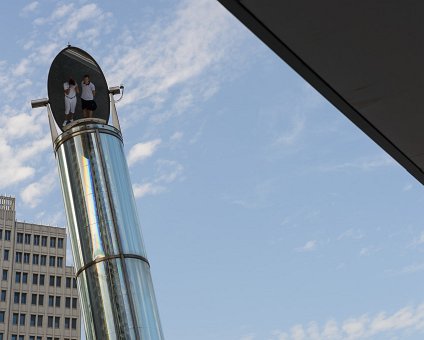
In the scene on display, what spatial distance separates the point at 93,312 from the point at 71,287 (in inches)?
2713

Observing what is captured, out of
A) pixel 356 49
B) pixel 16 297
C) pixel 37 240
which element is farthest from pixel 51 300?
pixel 356 49

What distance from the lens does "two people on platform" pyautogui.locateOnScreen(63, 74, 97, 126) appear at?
20703 mm

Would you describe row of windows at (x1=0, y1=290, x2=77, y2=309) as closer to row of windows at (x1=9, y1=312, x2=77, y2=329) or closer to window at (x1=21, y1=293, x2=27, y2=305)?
window at (x1=21, y1=293, x2=27, y2=305)

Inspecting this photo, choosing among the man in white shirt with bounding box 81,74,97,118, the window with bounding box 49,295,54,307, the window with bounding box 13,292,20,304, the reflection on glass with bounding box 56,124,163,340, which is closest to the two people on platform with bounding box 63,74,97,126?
the man in white shirt with bounding box 81,74,97,118

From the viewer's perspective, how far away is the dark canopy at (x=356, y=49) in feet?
8.74

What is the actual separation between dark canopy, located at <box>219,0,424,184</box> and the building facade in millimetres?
78820

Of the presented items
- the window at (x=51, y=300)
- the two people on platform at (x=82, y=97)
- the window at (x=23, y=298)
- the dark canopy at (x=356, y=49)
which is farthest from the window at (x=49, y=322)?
the dark canopy at (x=356, y=49)

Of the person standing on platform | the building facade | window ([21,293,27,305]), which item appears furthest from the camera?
window ([21,293,27,305])

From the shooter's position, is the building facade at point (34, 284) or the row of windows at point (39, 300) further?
the row of windows at point (39, 300)

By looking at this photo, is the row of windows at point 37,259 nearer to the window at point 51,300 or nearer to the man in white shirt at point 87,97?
the window at point 51,300

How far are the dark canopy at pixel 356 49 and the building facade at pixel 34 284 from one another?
78.8 meters

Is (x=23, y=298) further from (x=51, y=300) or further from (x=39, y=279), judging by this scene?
(x=51, y=300)

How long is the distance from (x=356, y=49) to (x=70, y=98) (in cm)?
1886

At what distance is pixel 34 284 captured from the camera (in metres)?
81.2
